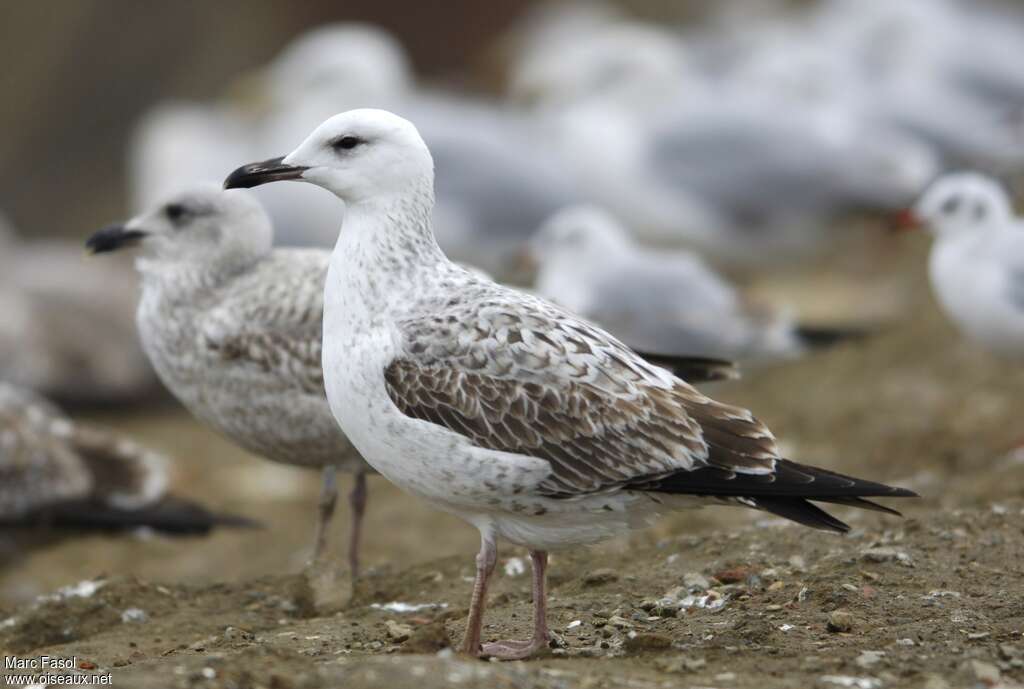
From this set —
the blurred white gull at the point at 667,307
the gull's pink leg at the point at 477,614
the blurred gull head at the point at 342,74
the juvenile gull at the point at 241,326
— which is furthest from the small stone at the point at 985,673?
the blurred gull head at the point at 342,74

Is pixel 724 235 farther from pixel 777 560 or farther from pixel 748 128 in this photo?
pixel 777 560

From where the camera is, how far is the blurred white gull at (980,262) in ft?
26.4

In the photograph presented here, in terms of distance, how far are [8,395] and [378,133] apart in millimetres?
3583

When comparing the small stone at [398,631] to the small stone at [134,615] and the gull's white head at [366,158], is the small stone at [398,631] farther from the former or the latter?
the gull's white head at [366,158]

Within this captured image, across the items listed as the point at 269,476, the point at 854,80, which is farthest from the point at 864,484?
the point at 854,80

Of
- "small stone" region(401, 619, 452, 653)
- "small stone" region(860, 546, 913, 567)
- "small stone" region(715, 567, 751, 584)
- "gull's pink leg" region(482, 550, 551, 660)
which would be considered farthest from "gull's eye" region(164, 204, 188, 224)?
"small stone" region(860, 546, 913, 567)

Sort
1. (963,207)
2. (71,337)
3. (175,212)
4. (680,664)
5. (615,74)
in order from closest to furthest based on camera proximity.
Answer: (680,664) → (175,212) → (963,207) → (71,337) → (615,74)

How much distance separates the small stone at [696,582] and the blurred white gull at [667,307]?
3.12 meters

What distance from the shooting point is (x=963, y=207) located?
8.54 m

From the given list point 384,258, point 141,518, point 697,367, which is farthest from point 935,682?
point 141,518

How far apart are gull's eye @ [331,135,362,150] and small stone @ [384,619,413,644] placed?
1546 millimetres

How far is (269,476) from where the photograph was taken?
10398 millimetres

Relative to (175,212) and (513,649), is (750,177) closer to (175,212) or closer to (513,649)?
(175,212)

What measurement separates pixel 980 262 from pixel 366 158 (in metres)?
4.38
